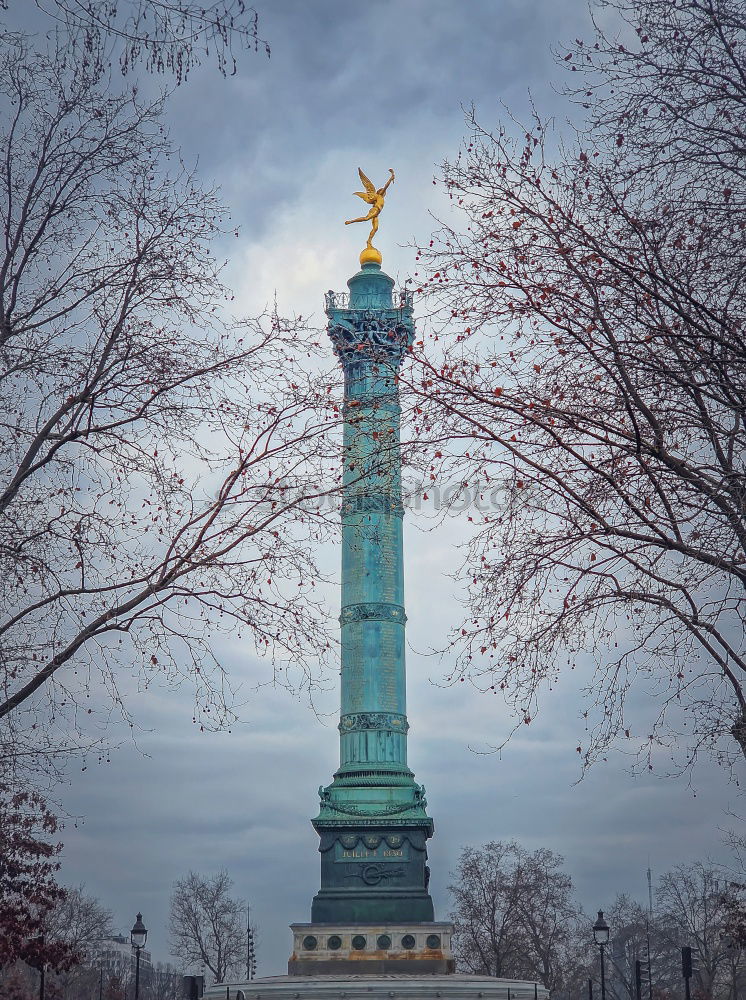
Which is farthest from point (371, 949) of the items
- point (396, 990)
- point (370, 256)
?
point (370, 256)

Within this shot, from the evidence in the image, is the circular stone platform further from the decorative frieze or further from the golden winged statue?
the golden winged statue

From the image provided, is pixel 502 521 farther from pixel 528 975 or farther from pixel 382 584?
pixel 528 975

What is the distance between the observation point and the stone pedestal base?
120 feet

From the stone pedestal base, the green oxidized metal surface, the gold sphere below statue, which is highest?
the gold sphere below statue

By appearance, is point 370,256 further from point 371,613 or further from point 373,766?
point 373,766

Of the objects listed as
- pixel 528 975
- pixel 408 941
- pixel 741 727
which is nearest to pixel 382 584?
pixel 408 941

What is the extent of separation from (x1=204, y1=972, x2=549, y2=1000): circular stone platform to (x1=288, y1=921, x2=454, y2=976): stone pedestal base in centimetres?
406

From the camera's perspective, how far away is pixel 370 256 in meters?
47.1

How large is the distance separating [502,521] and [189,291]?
3.86 metres

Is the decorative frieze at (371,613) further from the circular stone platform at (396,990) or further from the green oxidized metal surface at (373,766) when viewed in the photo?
the circular stone platform at (396,990)

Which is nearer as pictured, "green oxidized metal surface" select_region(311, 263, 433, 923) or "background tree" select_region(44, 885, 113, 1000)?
"green oxidized metal surface" select_region(311, 263, 433, 923)

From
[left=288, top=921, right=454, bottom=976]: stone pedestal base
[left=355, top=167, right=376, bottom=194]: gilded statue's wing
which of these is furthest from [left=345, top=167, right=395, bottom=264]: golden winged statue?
[left=288, top=921, right=454, bottom=976]: stone pedestal base

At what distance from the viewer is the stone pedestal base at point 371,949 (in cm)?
3653

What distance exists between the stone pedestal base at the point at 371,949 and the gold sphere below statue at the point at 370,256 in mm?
24436
